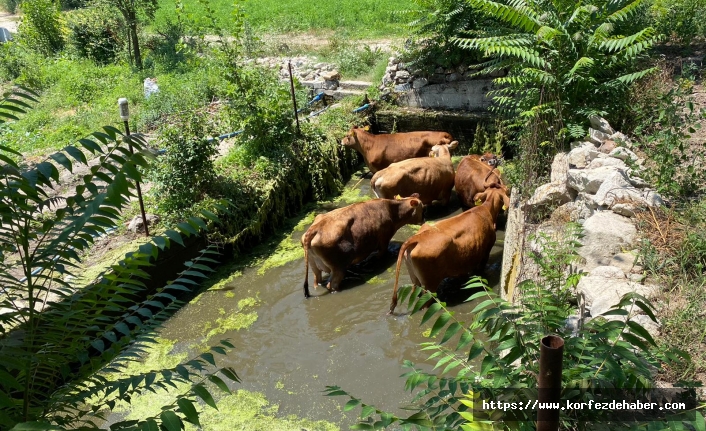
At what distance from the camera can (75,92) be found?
641 inches

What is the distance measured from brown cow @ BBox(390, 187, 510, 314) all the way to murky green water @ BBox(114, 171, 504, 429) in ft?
1.34

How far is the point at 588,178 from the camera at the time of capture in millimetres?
6188

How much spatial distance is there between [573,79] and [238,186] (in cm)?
505

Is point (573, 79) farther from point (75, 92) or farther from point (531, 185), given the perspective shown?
point (75, 92)

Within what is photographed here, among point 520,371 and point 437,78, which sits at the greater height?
point 437,78

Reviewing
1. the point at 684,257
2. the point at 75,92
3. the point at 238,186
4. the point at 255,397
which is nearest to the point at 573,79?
the point at 684,257

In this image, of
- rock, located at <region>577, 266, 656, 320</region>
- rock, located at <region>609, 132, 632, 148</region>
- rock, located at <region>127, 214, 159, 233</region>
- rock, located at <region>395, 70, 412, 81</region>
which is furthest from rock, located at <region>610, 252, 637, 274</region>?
rock, located at <region>395, 70, 412, 81</region>

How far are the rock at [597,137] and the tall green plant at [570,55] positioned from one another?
14 centimetres

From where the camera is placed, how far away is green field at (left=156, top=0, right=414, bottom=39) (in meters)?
18.0

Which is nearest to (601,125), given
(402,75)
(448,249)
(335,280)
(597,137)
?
(597,137)

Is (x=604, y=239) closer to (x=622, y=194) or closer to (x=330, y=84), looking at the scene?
(x=622, y=194)

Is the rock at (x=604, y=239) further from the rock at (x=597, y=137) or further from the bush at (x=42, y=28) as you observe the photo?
the bush at (x=42, y=28)

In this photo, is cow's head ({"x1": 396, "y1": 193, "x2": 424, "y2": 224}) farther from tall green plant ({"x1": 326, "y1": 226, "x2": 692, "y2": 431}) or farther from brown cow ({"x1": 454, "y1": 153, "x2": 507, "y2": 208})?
tall green plant ({"x1": 326, "y1": 226, "x2": 692, "y2": 431})

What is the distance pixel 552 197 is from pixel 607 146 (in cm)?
122
